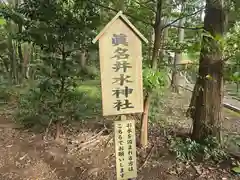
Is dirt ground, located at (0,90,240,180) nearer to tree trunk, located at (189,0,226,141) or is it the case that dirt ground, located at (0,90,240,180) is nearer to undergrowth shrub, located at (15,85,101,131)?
undergrowth shrub, located at (15,85,101,131)

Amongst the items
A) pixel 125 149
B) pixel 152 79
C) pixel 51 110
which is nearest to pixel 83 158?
pixel 51 110

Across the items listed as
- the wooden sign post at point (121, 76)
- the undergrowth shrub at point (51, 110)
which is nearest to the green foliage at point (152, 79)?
the wooden sign post at point (121, 76)

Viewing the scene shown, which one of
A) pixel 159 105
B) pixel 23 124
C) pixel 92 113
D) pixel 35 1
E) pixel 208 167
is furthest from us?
pixel 159 105

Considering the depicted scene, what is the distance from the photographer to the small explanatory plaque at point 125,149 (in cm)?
289

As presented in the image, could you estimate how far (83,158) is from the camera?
4.14 m

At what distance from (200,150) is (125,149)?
1549mm

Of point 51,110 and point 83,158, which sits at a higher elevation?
point 51,110

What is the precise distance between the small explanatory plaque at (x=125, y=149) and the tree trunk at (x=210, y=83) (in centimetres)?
156

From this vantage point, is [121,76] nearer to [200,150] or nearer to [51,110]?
[200,150]

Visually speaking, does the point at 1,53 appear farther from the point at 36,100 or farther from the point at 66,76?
the point at 66,76

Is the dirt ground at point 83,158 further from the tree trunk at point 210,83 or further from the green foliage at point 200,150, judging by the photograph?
the tree trunk at point 210,83

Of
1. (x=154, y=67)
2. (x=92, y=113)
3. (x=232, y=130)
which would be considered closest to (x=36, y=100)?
(x=92, y=113)

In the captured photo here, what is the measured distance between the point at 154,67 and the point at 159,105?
9.67ft

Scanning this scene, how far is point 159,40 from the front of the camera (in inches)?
153
